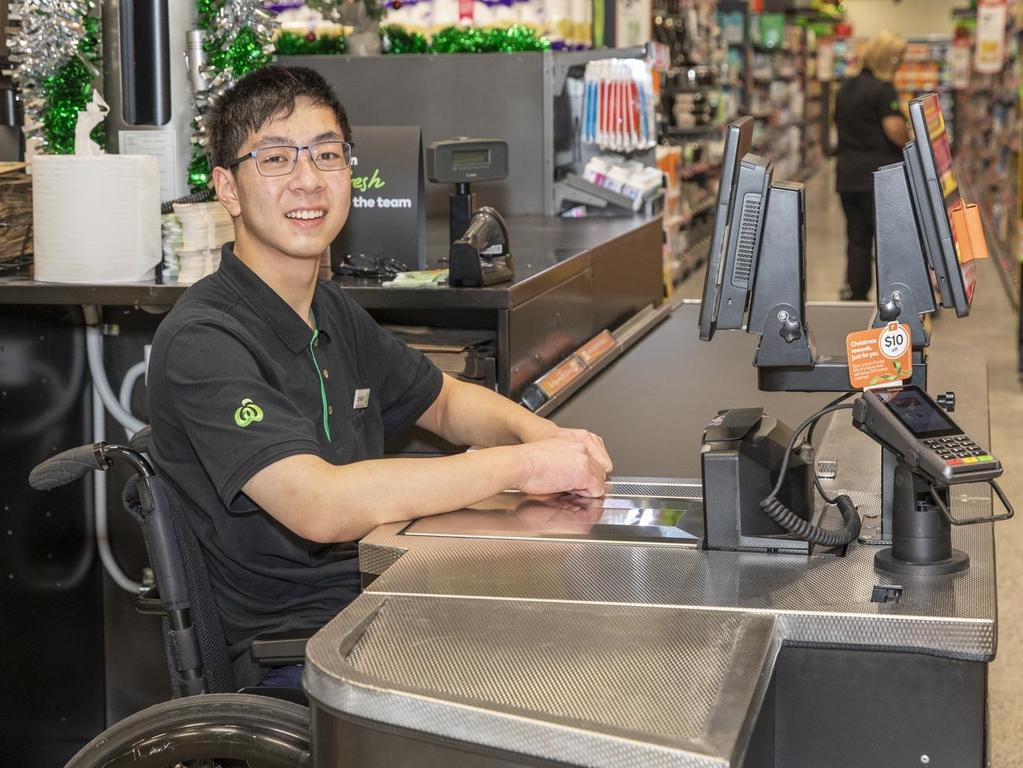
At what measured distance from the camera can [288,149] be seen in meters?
2.14

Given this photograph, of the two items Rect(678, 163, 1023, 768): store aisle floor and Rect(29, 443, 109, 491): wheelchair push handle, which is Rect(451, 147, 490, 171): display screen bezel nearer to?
Rect(678, 163, 1023, 768): store aisle floor

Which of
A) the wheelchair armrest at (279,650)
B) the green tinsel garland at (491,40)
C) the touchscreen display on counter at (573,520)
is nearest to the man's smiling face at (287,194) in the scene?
the touchscreen display on counter at (573,520)

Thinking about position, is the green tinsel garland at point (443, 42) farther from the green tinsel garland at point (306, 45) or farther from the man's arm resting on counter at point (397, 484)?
the man's arm resting on counter at point (397, 484)

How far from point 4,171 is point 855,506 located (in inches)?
79.2

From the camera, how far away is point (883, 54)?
26.3 feet

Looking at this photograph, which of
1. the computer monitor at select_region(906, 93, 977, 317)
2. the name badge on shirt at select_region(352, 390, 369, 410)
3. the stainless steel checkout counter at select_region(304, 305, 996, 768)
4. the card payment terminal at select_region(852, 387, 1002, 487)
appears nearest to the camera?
the stainless steel checkout counter at select_region(304, 305, 996, 768)

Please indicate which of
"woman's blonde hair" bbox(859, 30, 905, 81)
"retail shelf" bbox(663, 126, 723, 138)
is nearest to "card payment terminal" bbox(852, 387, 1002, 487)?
"woman's blonde hair" bbox(859, 30, 905, 81)

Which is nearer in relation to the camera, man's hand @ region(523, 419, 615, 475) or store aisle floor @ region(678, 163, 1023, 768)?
man's hand @ region(523, 419, 615, 475)

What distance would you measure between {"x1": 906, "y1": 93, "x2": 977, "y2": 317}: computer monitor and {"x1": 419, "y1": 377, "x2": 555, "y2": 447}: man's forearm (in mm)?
818

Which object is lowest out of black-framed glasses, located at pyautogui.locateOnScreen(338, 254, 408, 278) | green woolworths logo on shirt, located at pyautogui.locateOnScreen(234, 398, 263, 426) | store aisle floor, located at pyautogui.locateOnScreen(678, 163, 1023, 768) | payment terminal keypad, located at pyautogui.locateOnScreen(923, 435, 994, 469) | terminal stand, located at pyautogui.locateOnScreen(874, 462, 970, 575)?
store aisle floor, located at pyautogui.locateOnScreen(678, 163, 1023, 768)

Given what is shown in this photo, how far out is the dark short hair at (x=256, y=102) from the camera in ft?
6.94

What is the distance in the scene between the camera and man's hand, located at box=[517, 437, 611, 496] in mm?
1991

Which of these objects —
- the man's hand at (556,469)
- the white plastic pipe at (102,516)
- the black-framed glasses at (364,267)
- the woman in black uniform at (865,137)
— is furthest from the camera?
the woman in black uniform at (865,137)

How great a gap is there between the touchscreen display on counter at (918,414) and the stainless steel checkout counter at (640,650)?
0.18 metres
